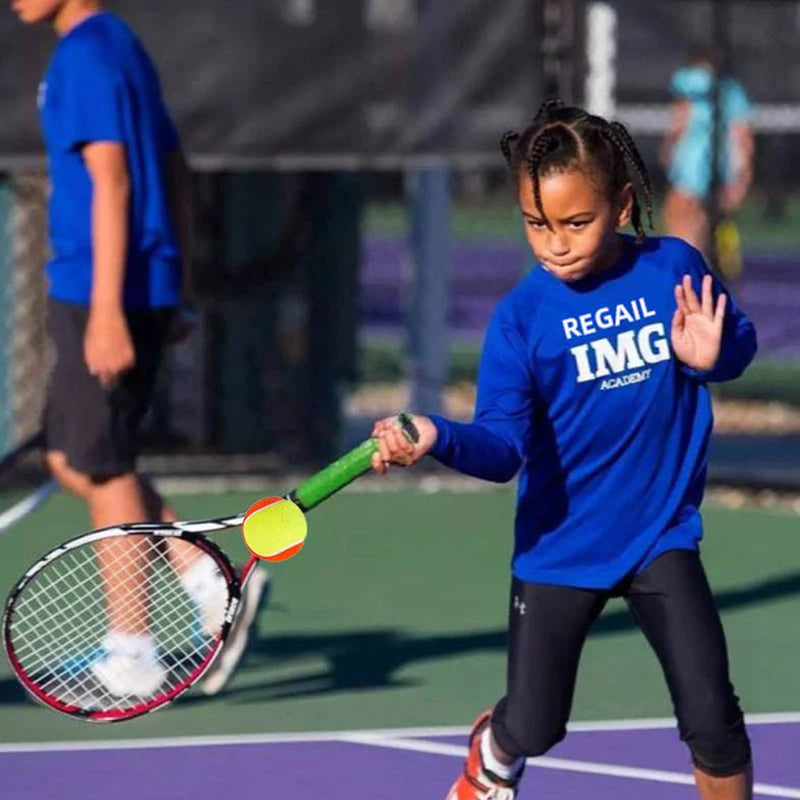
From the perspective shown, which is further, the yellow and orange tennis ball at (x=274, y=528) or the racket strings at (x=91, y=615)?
the racket strings at (x=91, y=615)

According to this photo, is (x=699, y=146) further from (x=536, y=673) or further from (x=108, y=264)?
(x=536, y=673)

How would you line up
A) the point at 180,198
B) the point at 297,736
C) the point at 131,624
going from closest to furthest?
the point at 131,624, the point at 297,736, the point at 180,198

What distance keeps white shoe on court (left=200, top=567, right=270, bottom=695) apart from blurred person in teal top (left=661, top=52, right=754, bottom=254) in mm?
4167

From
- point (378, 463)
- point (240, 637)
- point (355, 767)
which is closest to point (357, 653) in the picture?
point (240, 637)

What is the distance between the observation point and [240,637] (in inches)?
274

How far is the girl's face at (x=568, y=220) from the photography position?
196 inches

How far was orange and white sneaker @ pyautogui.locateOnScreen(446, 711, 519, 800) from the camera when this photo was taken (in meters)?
5.27

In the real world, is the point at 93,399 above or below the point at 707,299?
below

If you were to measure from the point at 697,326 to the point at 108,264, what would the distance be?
2.12 m

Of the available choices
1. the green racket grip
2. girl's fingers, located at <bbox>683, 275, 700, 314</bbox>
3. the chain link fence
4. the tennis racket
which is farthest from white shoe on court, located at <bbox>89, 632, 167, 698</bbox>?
the chain link fence

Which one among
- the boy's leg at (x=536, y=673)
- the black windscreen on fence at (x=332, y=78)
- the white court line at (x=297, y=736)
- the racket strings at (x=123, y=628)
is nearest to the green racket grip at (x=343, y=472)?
the boy's leg at (x=536, y=673)

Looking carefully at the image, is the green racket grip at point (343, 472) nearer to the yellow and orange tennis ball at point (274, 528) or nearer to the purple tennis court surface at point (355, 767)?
the yellow and orange tennis ball at point (274, 528)

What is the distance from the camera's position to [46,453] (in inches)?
279

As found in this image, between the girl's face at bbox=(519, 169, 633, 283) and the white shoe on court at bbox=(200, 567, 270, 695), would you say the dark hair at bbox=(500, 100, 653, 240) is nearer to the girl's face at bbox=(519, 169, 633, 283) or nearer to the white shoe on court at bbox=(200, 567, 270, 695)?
the girl's face at bbox=(519, 169, 633, 283)
